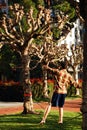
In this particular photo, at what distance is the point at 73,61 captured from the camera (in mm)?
43438

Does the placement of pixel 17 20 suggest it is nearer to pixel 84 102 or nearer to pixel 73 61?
pixel 84 102

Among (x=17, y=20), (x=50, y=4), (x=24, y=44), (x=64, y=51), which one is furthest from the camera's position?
(x=50, y=4)

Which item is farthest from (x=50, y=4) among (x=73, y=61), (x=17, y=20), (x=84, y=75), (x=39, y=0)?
(x=84, y=75)

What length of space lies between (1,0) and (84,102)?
5879 centimetres

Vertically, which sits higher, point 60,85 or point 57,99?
point 60,85

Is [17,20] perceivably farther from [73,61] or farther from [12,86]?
[73,61]

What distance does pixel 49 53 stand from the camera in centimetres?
3547

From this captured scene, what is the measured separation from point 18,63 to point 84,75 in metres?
36.4

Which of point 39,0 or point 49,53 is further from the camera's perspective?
point 39,0

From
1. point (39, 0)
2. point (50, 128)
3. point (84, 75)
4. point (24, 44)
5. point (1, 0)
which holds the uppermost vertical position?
point (1, 0)

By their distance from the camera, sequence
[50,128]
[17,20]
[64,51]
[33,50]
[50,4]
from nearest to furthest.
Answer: [50,128], [17,20], [33,50], [64,51], [50,4]

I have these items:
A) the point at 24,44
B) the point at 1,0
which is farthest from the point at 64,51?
the point at 1,0

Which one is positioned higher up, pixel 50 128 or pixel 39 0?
pixel 39 0

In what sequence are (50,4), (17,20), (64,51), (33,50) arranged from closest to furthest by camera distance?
(17,20) → (33,50) → (64,51) → (50,4)
